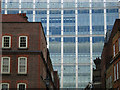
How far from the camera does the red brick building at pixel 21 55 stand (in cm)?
4572

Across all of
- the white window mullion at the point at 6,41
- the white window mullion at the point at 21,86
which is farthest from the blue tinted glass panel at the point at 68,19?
the white window mullion at the point at 21,86

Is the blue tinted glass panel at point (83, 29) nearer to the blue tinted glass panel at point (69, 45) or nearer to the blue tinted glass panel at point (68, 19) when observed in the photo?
the blue tinted glass panel at point (68, 19)

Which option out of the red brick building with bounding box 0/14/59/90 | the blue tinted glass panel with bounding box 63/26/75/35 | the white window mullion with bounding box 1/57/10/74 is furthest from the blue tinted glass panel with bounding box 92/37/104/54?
the white window mullion with bounding box 1/57/10/74

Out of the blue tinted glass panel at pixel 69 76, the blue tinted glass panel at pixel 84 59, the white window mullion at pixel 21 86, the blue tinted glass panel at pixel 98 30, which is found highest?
the blue tinted glass panel at pixel 98 30

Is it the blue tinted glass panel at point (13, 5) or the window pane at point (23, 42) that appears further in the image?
the blue tinted glass panel at point (13, 5)

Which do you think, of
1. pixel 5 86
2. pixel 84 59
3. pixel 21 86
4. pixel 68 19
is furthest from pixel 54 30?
pixel 5 86

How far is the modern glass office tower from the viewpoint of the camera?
129m

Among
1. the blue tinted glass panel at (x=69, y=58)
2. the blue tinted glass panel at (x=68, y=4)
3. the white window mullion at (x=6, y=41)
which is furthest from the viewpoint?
the blue tinted glass panel at (x=68, y=4)

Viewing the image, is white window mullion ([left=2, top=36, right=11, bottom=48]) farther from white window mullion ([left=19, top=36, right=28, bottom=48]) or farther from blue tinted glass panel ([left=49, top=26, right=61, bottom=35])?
blue tinted glass panel ([left=49, top=26, right=61, bottom=35])

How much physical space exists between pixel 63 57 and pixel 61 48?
3455mm

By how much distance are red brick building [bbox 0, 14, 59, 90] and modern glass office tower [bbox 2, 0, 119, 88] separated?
269 ft

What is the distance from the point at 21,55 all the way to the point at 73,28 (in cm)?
8732

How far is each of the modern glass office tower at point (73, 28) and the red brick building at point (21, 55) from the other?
8203 centimetres

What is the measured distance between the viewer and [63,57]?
13025cm
